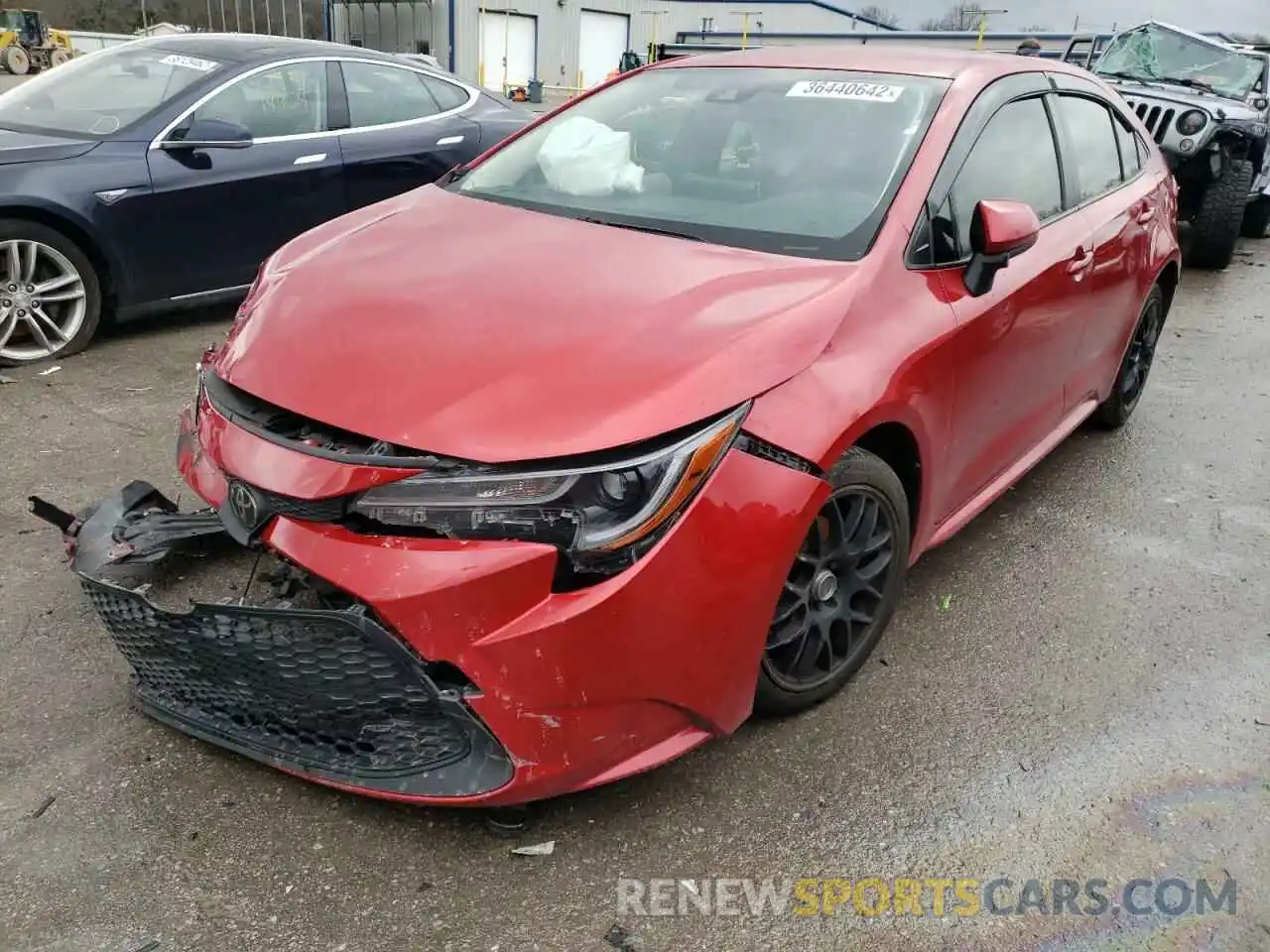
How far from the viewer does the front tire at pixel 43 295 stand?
460cm

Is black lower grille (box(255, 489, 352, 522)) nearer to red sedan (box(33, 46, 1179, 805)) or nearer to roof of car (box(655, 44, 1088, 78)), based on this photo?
red sedan (box(33, 46, 1179, 805))

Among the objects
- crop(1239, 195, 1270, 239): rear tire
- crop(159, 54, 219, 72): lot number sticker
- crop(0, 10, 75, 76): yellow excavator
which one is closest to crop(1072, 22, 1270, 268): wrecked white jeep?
crop(1239, 195, 1270, 239): rear tire

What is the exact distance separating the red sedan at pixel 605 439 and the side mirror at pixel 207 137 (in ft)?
7.63

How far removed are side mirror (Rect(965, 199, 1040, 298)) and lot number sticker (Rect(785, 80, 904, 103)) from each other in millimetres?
506

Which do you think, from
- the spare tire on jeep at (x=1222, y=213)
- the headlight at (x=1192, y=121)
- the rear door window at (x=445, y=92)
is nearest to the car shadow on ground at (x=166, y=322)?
the rear door window at (x=445, y=92)

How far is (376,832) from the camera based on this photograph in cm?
216

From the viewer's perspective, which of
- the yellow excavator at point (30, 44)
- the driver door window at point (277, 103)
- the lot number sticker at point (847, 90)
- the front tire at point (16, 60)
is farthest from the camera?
the yellow excavator at point (30, 44)

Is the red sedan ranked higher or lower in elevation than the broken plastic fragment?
higher

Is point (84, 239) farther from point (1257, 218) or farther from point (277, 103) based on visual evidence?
point (1257, 218)

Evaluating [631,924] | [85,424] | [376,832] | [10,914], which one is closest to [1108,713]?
[631,924]

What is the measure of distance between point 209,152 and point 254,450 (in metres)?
3.75

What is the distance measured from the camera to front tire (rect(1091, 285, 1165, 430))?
457 cm

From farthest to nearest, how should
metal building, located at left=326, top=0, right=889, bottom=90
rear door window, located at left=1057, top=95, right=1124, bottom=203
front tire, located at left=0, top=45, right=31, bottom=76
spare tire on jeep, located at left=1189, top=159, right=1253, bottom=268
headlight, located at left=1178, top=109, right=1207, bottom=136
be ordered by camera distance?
metal building, located at left=326, top=0, right=889, bottom=90
front tire, located at left=0, top=45, right=31, bottom=76
spare tire on jeep, located at left=1189, top=159, right=1253, bottom=268
headlight, located at left=1178, top=109, right=1207, bottom=136
rear door window, located at left=1057, top=95, right=1124, bottom=203

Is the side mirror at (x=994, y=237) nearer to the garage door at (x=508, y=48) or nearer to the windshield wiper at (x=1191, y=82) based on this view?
the windshield wiper at (x=1191, y=82)
